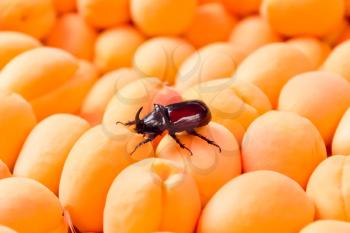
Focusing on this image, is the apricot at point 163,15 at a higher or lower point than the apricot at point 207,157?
higher

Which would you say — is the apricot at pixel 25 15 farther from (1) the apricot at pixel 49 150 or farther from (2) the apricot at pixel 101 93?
(1) the apricot at pixel 49 150

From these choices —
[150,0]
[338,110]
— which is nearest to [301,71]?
[338,110]

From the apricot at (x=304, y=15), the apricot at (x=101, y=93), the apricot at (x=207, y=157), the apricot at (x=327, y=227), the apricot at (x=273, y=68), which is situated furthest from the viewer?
the apricot at (x=304, y=15)

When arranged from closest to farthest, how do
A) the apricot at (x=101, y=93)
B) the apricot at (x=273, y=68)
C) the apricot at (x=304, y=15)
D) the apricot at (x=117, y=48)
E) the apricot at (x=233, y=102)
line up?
the apricot at (x=233, y=102), the apricot at (x=273, y=68), the apricot at (x=101, y=93), the apricot at (x=304, y=15), the apricot at (x=117, y=48)

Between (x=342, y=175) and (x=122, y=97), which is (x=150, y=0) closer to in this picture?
(x=122, y=97)

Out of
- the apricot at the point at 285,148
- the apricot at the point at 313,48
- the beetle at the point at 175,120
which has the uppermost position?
the beetle at the point at 175,120

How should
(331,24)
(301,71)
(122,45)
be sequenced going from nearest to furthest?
(301,71) < (331,24) < (122,45)

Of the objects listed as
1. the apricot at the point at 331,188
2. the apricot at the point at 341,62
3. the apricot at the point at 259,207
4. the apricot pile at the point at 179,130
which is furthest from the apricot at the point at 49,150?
the apricot at the point at 341,62

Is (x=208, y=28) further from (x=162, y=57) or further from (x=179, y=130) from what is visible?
(x=179, y=130)
